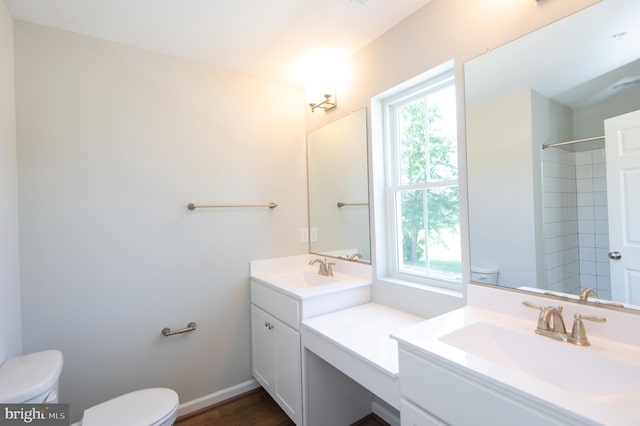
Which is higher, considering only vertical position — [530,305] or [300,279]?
[530,305]

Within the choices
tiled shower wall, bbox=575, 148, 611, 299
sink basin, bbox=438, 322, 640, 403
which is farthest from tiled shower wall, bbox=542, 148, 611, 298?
sink basin, bbox=438, 322, 640, 403

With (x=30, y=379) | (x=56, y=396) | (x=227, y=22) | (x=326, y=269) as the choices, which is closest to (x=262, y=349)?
(x=326, y=269)

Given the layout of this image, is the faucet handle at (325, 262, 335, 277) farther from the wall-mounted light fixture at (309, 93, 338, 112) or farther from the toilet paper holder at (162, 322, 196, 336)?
the wall-mounted light fixture at (309, 93, 338, 112)


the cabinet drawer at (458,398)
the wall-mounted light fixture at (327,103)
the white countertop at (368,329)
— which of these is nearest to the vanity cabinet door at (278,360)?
the white countertop at (368,329)

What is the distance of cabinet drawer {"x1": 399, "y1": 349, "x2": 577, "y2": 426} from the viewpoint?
73 cm

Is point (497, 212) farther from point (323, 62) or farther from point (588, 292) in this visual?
point (323, 62)

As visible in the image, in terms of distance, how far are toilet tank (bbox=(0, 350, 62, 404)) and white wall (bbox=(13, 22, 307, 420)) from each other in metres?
0.32

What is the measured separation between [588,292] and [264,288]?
1668 millimetres

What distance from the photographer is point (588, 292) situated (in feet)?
3.42

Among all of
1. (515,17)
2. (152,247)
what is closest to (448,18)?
(515,17)

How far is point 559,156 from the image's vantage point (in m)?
1.13

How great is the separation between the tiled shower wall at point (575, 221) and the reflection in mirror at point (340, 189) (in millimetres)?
986

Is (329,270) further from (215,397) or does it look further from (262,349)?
(215,397)

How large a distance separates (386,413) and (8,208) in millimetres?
2309
